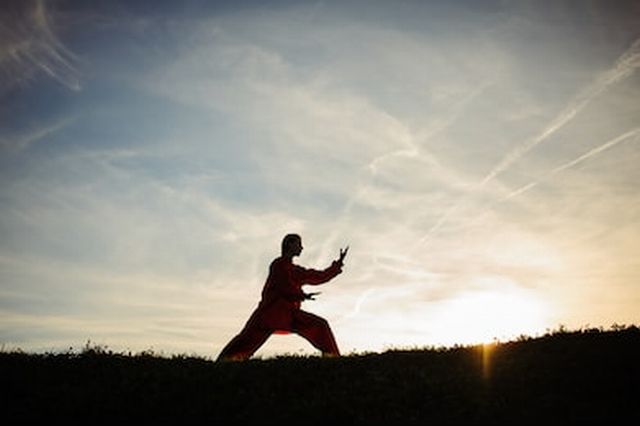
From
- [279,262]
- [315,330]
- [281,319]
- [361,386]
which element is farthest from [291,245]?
[361,386]

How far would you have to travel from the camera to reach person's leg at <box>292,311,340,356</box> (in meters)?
18.0

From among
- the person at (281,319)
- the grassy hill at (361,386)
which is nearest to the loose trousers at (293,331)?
the person at (281,319)

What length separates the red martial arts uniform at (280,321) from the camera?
17969mm

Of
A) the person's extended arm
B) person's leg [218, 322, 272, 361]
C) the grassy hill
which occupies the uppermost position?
the person's extended arm

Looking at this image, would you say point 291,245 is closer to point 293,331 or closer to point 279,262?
point 279,262

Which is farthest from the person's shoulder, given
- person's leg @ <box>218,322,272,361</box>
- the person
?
person's leg @ <box>218,322,272,361</box>

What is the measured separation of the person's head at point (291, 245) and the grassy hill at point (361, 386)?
188 inches

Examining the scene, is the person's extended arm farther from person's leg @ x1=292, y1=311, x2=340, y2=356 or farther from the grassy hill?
the grassy hill

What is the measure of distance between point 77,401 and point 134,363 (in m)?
2.59

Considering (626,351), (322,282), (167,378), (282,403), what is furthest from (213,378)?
(626,351)

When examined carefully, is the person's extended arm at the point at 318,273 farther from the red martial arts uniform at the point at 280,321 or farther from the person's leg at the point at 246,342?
the person's leg at the point at 246,342

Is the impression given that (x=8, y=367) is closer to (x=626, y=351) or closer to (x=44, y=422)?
(x=44, y=422)

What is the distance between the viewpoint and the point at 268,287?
62.0 feet

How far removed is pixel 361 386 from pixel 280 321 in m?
5.95
